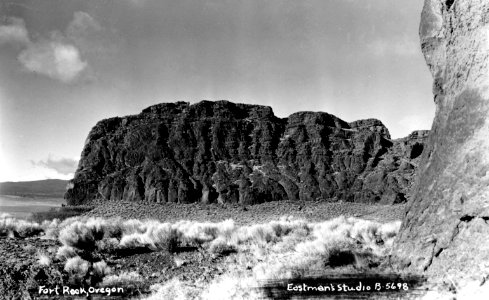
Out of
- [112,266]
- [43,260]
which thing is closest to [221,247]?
[112,266]

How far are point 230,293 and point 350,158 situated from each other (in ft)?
128

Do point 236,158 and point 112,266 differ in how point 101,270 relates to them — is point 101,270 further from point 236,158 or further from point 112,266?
point 236,158

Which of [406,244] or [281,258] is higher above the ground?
[406,244]

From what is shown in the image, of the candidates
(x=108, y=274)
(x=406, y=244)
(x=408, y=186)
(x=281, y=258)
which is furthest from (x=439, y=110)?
(x=408, y=186)

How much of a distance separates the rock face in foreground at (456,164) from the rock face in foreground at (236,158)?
30298 mm

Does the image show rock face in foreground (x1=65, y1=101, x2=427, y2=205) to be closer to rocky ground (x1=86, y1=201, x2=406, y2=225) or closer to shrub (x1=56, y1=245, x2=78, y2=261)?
rocky ground (x1=86, y1=201, x2=406, y2=225)

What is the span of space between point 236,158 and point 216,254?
110 feet

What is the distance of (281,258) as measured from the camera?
9344 millimetres

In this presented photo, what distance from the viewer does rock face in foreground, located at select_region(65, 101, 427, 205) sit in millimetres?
38531

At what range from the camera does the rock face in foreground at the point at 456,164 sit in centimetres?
504

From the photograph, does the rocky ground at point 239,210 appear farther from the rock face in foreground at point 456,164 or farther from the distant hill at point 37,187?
the distant hill at point 37,187

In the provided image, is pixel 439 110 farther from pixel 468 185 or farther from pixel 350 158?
pixel 350 158

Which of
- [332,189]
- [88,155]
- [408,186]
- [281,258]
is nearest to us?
[281,258]

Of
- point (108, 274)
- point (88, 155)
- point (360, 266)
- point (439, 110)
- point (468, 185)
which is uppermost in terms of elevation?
point (88, 155)
